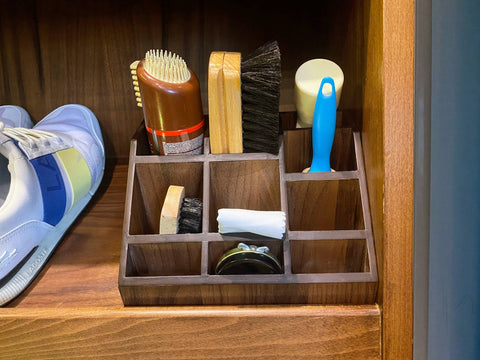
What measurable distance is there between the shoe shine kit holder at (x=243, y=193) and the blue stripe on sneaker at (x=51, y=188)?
120mm

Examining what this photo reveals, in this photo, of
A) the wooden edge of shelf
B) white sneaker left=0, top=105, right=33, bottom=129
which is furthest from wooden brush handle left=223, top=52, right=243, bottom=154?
white sneaker left=0, top=105, right=33, bottom=129

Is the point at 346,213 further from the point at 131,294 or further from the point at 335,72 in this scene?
the point at 131,294

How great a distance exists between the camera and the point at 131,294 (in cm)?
54

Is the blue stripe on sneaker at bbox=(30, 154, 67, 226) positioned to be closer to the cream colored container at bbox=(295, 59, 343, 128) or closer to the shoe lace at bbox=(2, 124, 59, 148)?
the shoe lace at bbox=(2, 124, 59, 148)

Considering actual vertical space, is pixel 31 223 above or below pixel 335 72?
below

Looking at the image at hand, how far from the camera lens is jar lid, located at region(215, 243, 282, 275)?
1.74 ft

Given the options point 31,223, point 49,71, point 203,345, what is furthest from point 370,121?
point 49,71

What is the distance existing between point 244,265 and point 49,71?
564mm

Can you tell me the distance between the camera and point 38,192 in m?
0.61

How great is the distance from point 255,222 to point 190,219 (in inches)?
3.9

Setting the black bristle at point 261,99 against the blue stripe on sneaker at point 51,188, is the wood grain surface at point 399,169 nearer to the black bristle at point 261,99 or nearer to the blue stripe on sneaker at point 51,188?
the black bristle at point 261,99

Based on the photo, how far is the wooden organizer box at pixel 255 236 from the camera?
20.6 inches

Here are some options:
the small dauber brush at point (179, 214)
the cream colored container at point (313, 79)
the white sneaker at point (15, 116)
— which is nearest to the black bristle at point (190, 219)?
the small dauber brush at point (179, 214)

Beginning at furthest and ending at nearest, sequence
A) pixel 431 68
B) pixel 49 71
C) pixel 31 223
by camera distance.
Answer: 1. pixel 49 71
2. pixel 31 223
3. pixel 431 68
